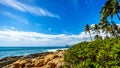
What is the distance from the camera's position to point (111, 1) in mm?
37375

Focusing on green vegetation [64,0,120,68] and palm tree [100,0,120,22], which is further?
palm tree [100,0,120,22]

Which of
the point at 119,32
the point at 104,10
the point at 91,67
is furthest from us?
the point at 119,32

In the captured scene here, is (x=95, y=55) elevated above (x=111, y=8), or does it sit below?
below

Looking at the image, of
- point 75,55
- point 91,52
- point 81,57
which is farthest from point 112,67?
point 75,55

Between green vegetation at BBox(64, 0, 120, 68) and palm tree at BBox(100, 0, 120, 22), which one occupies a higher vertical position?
palm tree at BBox(100, 0, 120, 22)

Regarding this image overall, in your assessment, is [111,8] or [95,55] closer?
[95,55]

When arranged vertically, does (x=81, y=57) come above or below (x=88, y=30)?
below

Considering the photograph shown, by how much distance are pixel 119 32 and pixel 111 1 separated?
22499mm

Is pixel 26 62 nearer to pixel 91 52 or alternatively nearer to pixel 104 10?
pixel 91 52

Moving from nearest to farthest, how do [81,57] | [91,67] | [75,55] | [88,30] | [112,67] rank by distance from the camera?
1. [112,67]
2. [91,67]
3. [81,57]
4. [75,55]
5. [88,30]

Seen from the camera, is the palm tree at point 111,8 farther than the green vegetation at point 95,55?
Yes

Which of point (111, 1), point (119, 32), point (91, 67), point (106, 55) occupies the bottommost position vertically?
point (91, 67)

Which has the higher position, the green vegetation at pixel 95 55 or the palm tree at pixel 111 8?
the palm tree at pixel 111 8

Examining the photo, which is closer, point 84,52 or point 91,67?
point 91,67
